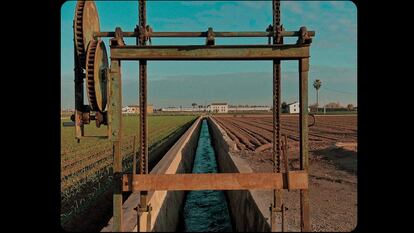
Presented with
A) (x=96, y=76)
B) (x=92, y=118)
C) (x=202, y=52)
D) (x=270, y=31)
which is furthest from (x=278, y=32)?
(x=92, y=118)

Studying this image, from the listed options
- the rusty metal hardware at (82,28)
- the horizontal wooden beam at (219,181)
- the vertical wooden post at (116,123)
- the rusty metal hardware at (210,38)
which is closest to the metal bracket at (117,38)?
the vertical wooden post at (116,123)

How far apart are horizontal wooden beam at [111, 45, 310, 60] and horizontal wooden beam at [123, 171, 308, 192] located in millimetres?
1656

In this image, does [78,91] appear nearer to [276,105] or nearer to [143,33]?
[143,33]

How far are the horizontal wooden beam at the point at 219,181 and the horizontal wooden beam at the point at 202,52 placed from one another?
1656mm

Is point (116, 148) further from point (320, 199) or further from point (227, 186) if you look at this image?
point (320, 199)

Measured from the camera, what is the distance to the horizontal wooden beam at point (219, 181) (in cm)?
456

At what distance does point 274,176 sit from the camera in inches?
184

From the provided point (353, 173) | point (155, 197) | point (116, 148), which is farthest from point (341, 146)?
point (116, 148)

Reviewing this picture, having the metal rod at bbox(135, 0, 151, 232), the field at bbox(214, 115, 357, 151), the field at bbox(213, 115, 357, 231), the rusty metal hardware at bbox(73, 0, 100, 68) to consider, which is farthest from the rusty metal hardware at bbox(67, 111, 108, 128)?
the field at bbox(213, 115, 357, 231)

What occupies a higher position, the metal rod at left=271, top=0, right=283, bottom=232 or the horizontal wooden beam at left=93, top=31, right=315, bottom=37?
the horizontal wooden beam at left=93, top=31, right=315, bottom=37

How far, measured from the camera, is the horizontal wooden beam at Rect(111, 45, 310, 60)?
471 cm

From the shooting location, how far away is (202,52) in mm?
4746

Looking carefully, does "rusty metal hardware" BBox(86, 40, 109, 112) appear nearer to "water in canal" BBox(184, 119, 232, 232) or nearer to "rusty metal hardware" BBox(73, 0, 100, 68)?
"rusty metal hardware" BBox(73, 0, 100, 68)

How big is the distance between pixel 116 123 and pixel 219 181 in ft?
5.52
